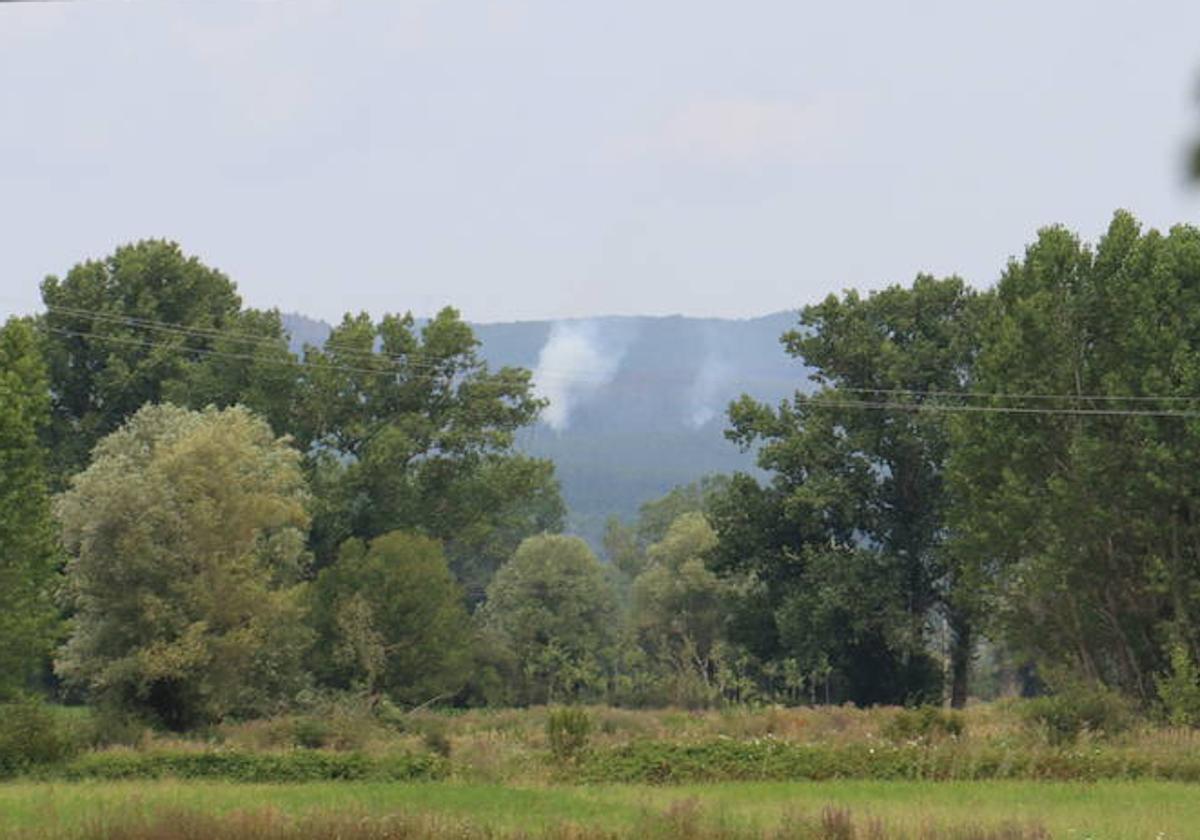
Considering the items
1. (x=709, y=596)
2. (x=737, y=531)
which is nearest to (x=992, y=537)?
(x=737, y=531)

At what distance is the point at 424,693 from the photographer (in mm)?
61906

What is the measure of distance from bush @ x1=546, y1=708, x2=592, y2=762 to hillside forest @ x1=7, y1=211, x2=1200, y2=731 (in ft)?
45.7

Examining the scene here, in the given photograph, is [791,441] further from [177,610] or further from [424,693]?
[177,610]

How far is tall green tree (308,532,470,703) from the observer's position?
59.9 metres

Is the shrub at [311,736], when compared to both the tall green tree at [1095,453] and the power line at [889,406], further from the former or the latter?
the power line at [889,406]

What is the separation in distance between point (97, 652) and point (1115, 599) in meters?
30.5

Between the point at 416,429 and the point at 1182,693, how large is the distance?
35315 mm

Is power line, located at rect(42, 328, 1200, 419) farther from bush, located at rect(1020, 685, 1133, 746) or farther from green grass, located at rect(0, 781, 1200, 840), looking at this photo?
green grass, located at rect(0, 781, 1200, 840)

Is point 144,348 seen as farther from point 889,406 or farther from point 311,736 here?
point 311,736

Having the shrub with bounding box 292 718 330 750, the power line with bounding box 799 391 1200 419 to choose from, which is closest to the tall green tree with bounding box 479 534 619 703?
the power line with bounding box 799 391 1200 419

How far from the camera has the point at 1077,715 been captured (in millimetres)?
39219

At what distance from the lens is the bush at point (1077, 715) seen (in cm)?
3862

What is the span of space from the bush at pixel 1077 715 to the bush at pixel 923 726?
1.72 m

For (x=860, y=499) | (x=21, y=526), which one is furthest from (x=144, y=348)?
(x=860, y=499)
